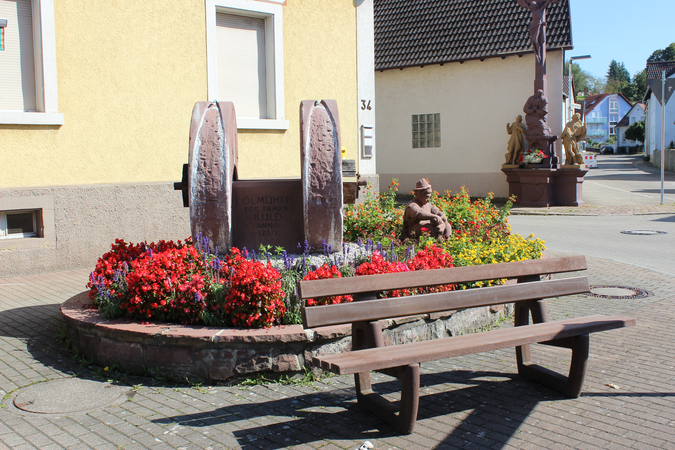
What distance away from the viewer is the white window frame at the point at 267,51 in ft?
31.3

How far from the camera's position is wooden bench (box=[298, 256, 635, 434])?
3.44 metres

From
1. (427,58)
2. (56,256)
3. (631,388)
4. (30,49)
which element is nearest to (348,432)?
(631,388)

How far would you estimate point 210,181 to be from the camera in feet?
17.9

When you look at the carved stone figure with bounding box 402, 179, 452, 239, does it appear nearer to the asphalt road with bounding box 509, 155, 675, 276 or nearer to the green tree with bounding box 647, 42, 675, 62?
the asphalt road with bounding box 509, 155, 675, 276

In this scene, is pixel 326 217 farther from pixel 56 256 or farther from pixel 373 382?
pixel 56 256

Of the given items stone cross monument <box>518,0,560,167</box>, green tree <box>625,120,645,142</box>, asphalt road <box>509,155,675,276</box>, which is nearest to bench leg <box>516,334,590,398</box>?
asphalt road <box>509,155,675,276</box>

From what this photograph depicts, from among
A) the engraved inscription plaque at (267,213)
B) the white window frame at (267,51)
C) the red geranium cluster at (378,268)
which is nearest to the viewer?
the red geranium cluster at (378,268)

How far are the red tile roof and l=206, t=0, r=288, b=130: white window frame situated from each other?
473 inches

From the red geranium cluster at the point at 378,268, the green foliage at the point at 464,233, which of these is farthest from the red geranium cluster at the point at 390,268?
the green foliage at the point at 464,233

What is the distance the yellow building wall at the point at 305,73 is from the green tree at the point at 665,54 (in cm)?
12240

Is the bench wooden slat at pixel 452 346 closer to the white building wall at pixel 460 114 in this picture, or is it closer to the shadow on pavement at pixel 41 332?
the shadow on pavement at pixel 41 332

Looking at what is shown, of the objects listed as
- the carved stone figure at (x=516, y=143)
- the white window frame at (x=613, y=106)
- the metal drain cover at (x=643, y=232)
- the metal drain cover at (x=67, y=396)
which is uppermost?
the white window frame at (x=613, y=106)

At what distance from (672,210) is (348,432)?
50.6 ft

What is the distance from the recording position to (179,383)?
14.1 ft
